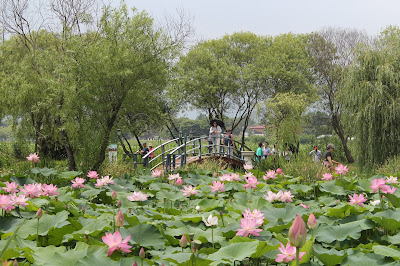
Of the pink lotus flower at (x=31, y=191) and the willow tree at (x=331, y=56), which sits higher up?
the willow tree at (x=331, y=56)

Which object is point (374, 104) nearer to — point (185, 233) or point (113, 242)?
point (185, 233)

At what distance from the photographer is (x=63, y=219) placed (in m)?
2.56

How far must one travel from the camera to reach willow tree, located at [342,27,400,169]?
Result: 14047 mm

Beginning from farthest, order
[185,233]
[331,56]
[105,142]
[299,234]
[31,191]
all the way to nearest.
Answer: [331,56] → [105,142] → [31,191] → [185,233] → [299,234]

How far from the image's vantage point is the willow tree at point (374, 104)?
14047 mm

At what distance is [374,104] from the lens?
14.1 meters

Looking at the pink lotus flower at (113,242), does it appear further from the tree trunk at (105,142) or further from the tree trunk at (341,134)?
the tree trunk at (341,134)

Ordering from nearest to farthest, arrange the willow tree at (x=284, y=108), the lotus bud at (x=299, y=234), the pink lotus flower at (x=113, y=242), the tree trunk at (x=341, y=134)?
the lotus bud at (x=299, y=234) → the pink lotus flower at (x=113, y=242) → the willow tree at (x=284, y=108) → the tree trunk at (x=341, y=134)

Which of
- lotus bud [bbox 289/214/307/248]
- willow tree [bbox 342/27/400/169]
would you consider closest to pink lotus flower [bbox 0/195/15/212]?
lotus bud [bbox 289/214/307/248]

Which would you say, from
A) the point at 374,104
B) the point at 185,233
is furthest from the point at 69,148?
the point at 374,104

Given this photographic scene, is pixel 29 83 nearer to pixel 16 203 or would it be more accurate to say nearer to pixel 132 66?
pixel 132 66

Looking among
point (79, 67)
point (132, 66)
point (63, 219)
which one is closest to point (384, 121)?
point (132, 66)

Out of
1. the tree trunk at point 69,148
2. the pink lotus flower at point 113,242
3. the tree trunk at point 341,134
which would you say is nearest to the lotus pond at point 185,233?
the pink lotus flower at point 113,242

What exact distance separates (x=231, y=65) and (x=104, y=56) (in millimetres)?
19047
